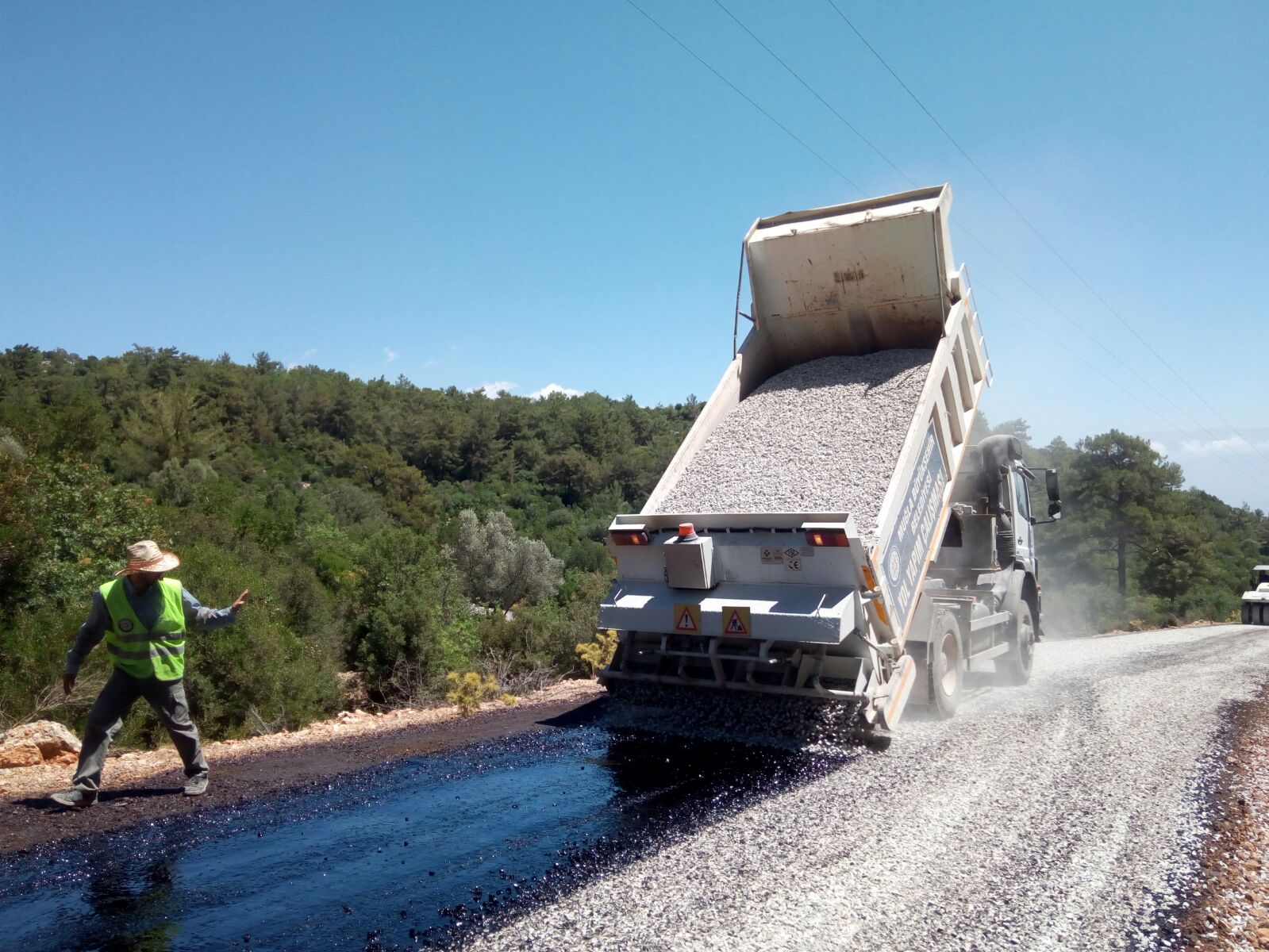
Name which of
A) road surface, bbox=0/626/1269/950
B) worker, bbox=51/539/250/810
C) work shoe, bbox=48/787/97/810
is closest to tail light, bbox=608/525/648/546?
road surface, bbox=0/626/1269/950

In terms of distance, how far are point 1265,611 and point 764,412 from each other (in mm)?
22965

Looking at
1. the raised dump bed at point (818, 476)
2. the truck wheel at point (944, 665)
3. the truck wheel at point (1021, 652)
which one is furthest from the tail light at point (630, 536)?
the truck wheel at point (1021, 652)

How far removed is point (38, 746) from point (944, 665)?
22.3 ft

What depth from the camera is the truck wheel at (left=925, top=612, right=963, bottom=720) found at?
22.9 ft

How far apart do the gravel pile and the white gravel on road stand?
5.79ft

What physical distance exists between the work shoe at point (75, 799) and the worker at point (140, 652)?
8 centimetres

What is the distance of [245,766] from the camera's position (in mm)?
5832

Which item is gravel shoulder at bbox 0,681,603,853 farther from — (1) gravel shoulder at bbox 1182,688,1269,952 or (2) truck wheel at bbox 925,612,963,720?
(1) gravel shoulder at bbox 1182,688,1269,952

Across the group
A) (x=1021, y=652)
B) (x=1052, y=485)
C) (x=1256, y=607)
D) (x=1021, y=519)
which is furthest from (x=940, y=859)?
(x=1256, y=607)

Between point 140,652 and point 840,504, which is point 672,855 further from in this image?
point 140,652

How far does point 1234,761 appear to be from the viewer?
19.2ft

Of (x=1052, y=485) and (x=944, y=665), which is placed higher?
(x=1052, y=485)

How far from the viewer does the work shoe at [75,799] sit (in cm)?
486

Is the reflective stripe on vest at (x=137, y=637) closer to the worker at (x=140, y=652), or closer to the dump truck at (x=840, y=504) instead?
the worker at (x=140, y=652)
